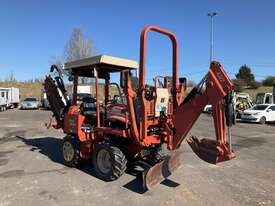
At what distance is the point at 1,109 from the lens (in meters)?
34.9

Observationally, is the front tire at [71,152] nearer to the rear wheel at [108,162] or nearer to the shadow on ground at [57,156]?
the shadow on ground at [57,156]

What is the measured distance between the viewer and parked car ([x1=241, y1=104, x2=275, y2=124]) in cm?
2398

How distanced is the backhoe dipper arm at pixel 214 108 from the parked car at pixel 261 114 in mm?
19315

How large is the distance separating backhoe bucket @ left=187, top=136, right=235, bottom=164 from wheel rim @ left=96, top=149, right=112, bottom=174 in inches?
76.3

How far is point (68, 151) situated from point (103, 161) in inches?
58.6

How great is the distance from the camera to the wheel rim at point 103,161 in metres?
6.97

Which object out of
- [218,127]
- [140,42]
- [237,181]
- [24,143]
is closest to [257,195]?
[237,181]

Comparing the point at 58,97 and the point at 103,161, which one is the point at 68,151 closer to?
the point at 103,161

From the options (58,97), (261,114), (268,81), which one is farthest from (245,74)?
(58,97)

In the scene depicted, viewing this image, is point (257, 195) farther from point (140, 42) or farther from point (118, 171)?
point (140, 42)

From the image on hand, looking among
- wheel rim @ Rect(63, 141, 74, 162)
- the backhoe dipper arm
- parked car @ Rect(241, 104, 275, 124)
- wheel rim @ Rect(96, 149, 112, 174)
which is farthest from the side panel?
parked car @ Rect(241, 104, 275, 124)

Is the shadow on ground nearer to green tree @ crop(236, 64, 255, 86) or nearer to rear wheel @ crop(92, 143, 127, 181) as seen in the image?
rear wheel @ crop(92, 143, 127, 181)

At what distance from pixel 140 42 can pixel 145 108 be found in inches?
51.7

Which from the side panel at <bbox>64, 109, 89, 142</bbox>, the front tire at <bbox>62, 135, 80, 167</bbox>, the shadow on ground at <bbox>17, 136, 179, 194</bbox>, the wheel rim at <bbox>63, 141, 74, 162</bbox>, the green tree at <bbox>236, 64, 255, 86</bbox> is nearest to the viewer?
the shadow on ground at <bbox>17, 136, 179, 194</bbox>
